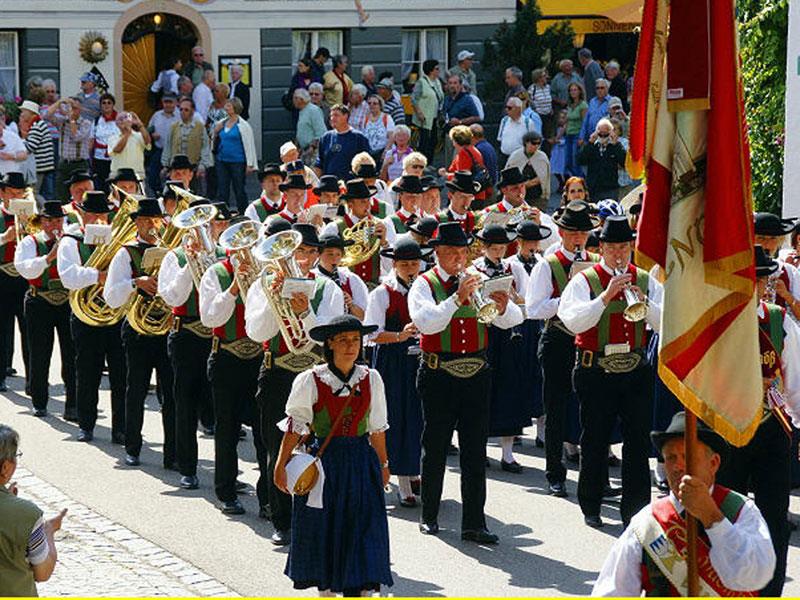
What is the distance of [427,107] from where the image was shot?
29.0 metres

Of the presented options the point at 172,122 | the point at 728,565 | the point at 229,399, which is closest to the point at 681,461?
the point at 728,565

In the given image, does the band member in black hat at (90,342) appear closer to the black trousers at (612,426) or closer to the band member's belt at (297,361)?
the band member's belt at (297,361)

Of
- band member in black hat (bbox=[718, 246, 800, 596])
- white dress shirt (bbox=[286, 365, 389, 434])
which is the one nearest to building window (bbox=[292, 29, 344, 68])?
band member in black hat (bbox=[718, 246, 800, 596])

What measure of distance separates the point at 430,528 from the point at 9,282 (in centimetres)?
675

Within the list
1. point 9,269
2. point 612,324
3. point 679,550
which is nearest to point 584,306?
point 612,324

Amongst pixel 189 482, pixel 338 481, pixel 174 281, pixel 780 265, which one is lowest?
pixel 189 482

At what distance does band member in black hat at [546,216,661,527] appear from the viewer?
39.6ft

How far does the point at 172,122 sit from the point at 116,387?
12.2 m

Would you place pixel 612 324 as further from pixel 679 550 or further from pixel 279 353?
pixel 679 550

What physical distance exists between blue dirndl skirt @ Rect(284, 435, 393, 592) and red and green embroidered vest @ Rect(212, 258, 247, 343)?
9.96 feet

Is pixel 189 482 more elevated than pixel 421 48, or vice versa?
pixel 421 48

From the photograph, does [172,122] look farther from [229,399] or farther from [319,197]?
[229,399]

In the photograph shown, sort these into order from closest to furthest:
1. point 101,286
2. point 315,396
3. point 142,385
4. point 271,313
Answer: point 315,396, point 271,313, point 142,385, point 101,286

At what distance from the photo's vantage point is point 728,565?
6793 mm
